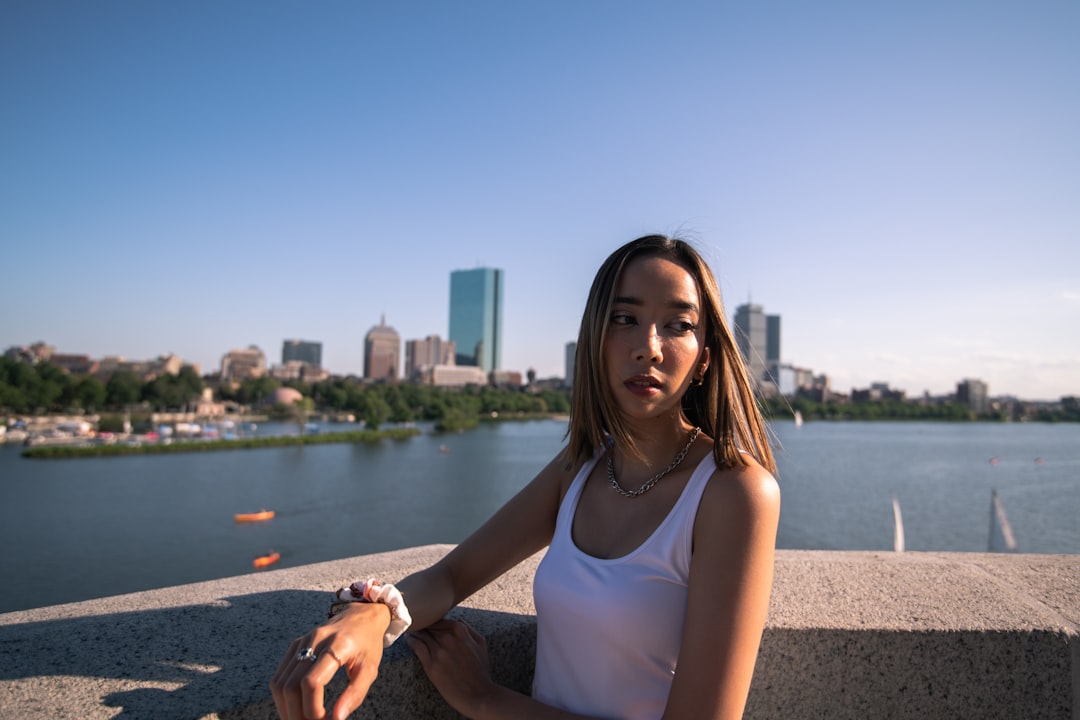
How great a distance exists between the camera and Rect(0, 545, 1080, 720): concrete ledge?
94 cm

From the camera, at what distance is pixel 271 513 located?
2391 centimetres

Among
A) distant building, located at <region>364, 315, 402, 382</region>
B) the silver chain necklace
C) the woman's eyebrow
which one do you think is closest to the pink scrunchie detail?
the silver chain necklace

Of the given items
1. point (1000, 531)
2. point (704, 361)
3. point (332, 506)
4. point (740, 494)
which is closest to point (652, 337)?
point (704, 361)

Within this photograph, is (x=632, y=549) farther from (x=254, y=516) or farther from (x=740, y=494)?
(x=254, y=516)

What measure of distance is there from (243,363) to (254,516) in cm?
11271

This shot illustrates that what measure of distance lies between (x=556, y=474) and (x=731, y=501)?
438mm

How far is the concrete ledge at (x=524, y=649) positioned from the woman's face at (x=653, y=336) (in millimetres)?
504

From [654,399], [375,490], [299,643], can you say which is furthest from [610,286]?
[375,490]

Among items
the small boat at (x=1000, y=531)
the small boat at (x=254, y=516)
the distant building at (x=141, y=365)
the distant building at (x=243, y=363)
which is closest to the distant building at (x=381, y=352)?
the distant building at (x=243, y=363)

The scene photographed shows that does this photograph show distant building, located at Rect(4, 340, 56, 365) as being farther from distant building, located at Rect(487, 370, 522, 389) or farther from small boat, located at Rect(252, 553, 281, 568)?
small boat, located at Rect(252, 553, 281, 568)

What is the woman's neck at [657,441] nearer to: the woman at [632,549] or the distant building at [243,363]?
the woman at [632,549]

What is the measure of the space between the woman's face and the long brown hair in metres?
0.02

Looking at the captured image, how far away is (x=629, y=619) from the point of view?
98cm

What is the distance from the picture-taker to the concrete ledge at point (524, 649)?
37.0 inches
